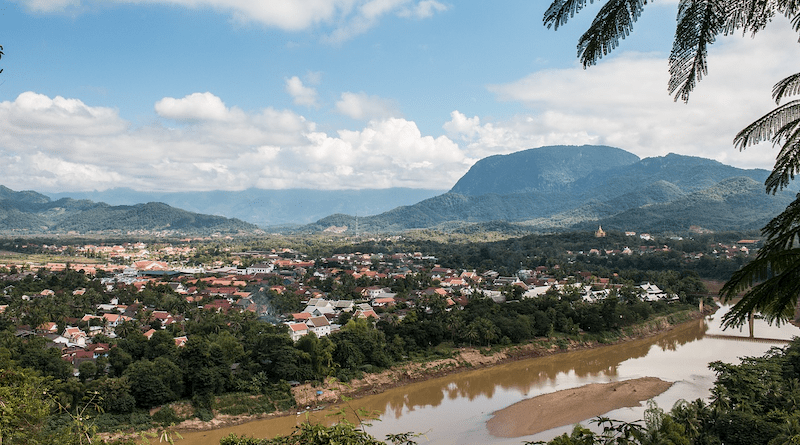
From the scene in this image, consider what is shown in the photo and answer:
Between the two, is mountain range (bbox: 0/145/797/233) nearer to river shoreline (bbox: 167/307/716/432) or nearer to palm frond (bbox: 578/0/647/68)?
river shoreline (bbox: 167/307/716/432)

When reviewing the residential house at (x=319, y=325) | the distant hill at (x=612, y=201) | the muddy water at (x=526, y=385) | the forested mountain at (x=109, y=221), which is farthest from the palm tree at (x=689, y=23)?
the forested mountain at (x=109, y=221)

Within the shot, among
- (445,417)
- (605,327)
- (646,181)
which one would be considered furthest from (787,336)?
(646,181)

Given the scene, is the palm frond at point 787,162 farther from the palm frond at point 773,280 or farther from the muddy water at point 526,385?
the muddy water at point 526,385

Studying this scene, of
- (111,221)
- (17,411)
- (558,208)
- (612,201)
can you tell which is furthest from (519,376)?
(558,208)

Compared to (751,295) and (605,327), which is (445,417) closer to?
(605,327)

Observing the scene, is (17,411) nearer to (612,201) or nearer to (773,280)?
(773,280)

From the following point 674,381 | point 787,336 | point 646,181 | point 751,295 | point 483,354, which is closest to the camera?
point 751,295
